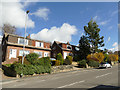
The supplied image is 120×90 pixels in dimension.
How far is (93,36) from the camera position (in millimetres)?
38125

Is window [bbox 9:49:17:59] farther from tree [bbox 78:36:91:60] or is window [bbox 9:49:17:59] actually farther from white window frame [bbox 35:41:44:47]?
tree [bbox 78:36:91:60]

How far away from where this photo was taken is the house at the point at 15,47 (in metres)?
24.8

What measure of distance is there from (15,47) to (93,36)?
1072 inches

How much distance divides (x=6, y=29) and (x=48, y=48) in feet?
60.9

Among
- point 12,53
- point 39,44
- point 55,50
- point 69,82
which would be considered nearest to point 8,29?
point 39,44

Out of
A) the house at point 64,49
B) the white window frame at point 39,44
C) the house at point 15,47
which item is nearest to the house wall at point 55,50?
the house at point 64,49

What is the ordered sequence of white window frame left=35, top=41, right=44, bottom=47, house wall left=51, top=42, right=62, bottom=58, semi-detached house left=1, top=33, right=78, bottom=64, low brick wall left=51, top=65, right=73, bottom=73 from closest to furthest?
low brick wall left=51, top=65, right=73, bottom=73
semi-detached house left=1, top=33, right=78, bottom=64
white window frame left=35, top=41, right=44, bottom=47
house wall left=51, top=42, right=62, bottom=58

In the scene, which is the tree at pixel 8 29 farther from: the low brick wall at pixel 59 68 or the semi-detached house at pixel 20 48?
the low brick wall at pixel 59 68

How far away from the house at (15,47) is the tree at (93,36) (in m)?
17.1

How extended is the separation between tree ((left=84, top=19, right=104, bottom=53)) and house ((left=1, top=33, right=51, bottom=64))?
17122mm

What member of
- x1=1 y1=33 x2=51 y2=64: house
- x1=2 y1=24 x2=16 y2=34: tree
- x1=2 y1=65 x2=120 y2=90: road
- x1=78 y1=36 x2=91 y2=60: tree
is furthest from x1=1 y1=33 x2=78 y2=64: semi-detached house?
x1=2 y1=65 x2=120 y2=90: road

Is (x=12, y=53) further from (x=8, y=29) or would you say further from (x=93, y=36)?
(x=93, y=36)

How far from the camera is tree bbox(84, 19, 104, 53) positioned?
123 feet

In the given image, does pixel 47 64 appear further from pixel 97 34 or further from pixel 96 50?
pixel 97 34
